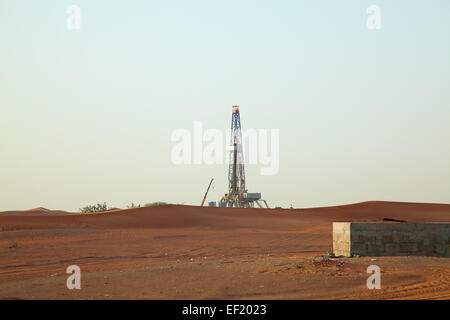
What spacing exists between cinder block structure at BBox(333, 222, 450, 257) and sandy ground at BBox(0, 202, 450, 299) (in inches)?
32.1

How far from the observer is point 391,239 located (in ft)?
53.6

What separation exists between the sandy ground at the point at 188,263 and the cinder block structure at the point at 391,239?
82 centimetres

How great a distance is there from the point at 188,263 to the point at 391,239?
603 centimetres

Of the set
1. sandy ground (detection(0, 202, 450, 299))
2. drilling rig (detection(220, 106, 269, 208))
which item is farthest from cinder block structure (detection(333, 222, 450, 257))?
drilling rig (detection(220, 106, 269, 208))

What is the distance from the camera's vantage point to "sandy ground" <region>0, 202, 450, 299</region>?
10.5m

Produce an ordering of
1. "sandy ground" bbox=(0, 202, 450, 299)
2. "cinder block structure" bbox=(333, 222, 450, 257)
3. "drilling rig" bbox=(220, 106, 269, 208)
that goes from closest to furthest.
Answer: "sandy ground" bbox=(0, 202, 450, 299), "cinder block structure" bbox=(333, 222, 450, 257), "drilling rig" bbox=(220, 106, 269, 208)

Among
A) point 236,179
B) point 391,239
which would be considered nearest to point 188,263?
point 391,239

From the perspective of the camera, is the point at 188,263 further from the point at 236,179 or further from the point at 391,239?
the point at 236,179

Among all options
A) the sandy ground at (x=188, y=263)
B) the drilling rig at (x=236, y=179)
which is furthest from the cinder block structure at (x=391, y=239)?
the drilling rig at (x=236, y=179)

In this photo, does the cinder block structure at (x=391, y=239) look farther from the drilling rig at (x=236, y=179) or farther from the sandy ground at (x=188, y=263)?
the drilling rig at (x=236, y=179)

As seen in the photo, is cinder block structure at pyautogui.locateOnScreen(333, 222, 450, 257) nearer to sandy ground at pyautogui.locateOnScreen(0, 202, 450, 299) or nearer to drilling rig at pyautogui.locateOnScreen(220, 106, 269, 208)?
sandy ground at pyautogui.locateOnScreen(0, 202, 450, 299)
